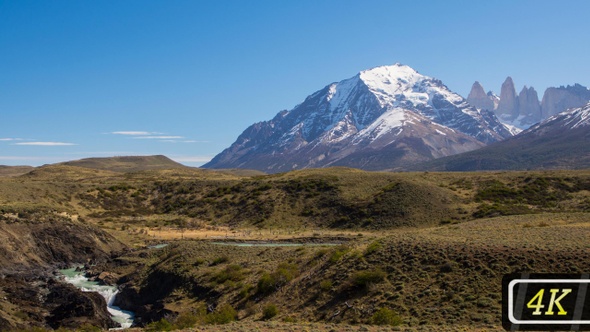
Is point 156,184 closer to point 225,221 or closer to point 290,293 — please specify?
point 225,221

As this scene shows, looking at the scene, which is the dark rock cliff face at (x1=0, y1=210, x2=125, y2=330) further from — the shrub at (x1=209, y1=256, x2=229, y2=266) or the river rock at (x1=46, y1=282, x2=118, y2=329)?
the shrub at (x1=209, y1=256, x2=229, y2=266)

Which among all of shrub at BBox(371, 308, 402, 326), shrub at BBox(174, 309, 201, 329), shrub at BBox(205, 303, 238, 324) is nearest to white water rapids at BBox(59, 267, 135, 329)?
shrub at BBox(174, 309, 201, 329)

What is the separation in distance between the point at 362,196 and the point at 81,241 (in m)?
50.3

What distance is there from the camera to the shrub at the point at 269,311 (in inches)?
1263

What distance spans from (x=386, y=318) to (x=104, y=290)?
1265 inches

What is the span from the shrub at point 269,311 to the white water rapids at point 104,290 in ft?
44.5

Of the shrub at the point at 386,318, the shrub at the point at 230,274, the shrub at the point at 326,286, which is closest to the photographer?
the shrub at the point at 386,318

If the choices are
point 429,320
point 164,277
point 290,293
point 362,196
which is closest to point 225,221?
point 362,196

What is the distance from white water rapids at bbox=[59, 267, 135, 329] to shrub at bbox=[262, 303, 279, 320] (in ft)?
44.5

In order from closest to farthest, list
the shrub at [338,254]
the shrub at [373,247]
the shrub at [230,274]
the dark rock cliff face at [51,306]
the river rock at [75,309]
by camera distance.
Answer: the dark rock cliff face at [51,306] < the river rock at [75,309] < the shrub at [373,247] < the shrub at [338,254] < the shrub at [230,274]

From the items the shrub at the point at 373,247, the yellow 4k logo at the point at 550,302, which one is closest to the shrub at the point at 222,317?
the shrub at the point at 373,247

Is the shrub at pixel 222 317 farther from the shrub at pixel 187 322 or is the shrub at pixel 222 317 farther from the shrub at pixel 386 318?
the shrub at pixel 386 318

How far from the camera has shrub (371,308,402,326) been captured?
2642 cm

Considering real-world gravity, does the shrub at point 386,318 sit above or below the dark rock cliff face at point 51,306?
above
